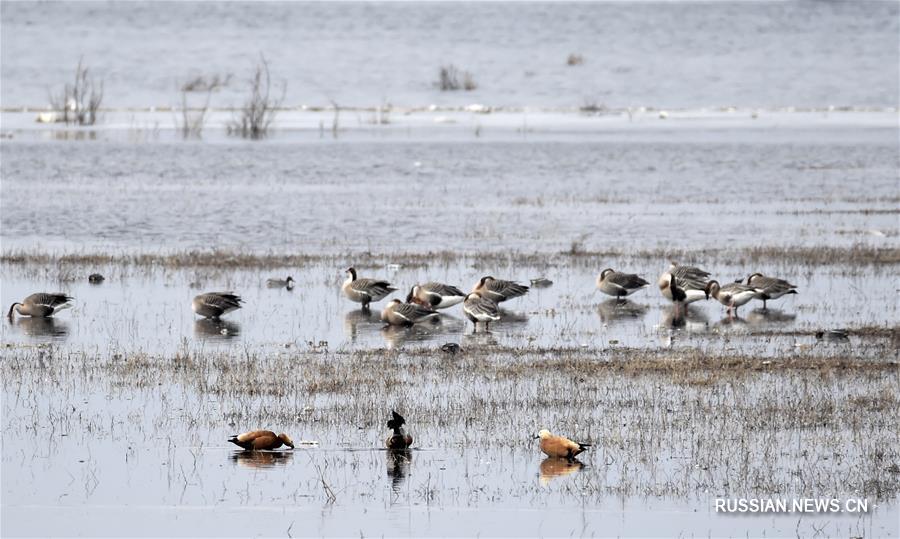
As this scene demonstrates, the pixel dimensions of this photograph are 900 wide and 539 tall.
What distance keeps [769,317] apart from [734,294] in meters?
0.49

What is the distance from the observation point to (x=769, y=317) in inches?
627

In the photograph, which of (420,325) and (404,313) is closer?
(404,313)

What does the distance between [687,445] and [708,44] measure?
85450 millimetres

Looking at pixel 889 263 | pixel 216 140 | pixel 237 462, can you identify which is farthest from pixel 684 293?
pixel 216 140

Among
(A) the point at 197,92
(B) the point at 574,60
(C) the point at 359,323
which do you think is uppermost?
(B) the point at 574,60

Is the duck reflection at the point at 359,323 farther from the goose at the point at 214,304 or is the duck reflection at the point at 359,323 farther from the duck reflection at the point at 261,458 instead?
the duck reflection at the point at 261,458

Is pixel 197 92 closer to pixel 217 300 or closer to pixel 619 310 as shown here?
pixel 217 300

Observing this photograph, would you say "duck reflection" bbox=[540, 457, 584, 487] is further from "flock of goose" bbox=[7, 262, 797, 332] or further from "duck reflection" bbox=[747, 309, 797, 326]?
"duck reflection" bbox=[747, 309, 797, 326]

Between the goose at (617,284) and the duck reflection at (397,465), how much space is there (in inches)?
304

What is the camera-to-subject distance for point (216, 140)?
45219mm

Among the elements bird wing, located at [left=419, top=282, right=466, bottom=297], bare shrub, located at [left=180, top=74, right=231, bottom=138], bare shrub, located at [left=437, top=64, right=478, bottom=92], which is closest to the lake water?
bird wing, located at [left=419, top=282, right=466, bottom=297]

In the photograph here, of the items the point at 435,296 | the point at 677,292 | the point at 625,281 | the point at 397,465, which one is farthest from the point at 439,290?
the point at 397,465

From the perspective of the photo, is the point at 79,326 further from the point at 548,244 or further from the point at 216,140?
the point at 216,140

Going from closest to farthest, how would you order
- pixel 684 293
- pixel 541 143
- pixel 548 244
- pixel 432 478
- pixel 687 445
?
pixel 432 478 → pixel 687 445 → pixel 684 293 → pixel 548 244 → pixel 541 143
